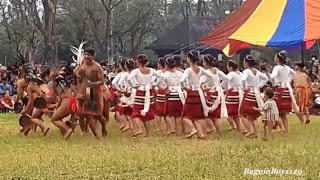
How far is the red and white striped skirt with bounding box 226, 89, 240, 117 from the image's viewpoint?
13.8 m

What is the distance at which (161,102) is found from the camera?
1399 cm

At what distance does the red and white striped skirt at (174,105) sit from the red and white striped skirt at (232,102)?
97cm

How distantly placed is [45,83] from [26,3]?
25.4 metres

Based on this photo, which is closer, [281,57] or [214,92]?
[214,92]

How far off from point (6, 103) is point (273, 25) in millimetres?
9364

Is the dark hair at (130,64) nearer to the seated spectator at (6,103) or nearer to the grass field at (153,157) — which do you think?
the grass field at (153,157)

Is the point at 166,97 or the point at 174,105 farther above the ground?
the point at 166,97

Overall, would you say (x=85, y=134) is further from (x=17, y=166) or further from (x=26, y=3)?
(x=26, y=3)

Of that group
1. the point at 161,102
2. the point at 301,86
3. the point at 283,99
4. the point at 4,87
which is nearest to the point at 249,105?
the point at 283,99

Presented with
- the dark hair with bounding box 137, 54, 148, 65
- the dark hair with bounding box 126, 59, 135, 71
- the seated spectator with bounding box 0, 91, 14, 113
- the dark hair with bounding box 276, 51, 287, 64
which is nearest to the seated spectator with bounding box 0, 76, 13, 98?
the seated spectator with bounding box 0, 91, 14, 113

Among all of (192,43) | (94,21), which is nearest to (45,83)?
(192,43)

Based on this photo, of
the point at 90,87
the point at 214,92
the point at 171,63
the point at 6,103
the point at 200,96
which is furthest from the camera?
the point at 6,103

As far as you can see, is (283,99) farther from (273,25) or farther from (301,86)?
(301,86)

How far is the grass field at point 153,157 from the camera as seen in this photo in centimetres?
826
